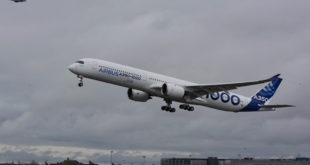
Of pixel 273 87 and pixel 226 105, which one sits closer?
pixel 226 105

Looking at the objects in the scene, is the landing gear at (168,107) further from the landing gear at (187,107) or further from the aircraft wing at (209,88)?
the aircraft wing at (209,88)

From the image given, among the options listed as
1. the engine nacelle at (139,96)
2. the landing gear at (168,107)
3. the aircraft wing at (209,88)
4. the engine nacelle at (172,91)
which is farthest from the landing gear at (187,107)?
the engine nacelle at (172,91)

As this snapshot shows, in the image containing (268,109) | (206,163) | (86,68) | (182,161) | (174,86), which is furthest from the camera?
(182,161)

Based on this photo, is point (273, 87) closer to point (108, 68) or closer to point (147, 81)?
point (147, 81)

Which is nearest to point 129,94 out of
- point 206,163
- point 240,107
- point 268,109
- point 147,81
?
point 147,81

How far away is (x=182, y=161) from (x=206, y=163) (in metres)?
14.0

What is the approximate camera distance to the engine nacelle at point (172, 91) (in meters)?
63.4

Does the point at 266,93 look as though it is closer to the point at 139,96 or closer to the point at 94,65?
the point at 139,96

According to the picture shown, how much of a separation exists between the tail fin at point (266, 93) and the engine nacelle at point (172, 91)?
17823mm

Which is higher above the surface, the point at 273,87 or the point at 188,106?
the point at 273,87

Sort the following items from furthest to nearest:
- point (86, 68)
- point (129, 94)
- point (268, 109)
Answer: point (268, 109) → point (129, 94) → point (86, 68)

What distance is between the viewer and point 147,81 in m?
62.9

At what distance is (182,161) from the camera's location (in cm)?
17300

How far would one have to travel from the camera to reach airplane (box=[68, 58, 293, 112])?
6056cm
